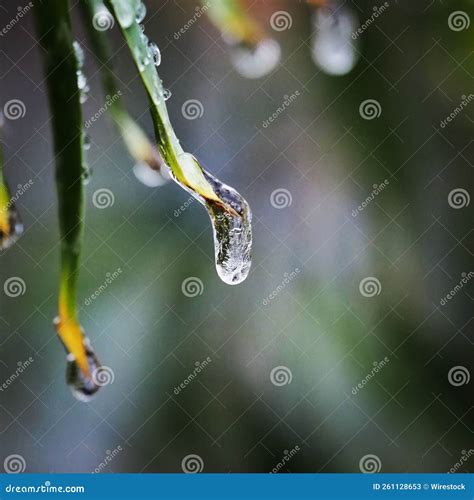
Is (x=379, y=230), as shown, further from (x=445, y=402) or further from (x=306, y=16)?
(x=306, y=16)

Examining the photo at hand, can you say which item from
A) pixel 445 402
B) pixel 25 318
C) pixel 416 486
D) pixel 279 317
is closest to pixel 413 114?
pixel 279 317

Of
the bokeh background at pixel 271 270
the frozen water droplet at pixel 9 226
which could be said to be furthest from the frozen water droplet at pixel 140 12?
the frozen water droplet at pixel 9 226

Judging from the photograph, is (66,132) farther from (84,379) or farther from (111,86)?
(84,379)

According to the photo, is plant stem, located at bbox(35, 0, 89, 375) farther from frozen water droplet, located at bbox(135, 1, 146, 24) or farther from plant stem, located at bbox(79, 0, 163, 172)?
frozen water droplet, located at bbox(135, 1, 146, 24)

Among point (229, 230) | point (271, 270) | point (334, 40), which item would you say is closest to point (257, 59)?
point (334, 40)

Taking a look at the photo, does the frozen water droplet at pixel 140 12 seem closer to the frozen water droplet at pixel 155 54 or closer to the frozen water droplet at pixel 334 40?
the frozen water droplet at pixel 155 54
